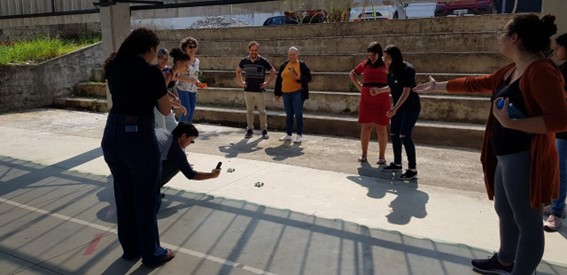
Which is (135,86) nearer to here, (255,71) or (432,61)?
(255,71)

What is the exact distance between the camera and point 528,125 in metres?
2.72

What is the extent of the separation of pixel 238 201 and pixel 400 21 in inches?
293

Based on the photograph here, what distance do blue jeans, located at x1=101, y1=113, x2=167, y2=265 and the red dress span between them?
11.9 ft

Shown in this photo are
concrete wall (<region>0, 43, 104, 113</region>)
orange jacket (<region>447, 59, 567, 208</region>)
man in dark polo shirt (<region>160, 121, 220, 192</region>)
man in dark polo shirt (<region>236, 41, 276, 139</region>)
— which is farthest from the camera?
concrete wall (<region>0, 43, 104, 113</region>)

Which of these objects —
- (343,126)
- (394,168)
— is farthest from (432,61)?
(394,168)

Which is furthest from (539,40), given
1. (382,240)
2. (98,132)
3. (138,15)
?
(138,15)

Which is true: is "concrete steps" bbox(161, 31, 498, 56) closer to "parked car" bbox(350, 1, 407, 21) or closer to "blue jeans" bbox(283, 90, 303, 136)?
"parked car" bbox(350, 1, 407, 21)

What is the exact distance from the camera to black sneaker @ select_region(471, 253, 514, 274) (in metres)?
3.44

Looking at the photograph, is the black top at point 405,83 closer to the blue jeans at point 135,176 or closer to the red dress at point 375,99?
the red dress at point 375,99

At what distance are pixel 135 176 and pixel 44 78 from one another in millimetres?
10941

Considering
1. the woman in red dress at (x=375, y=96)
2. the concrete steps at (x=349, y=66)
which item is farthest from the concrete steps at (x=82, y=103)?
the woman in red dress at (x=375, y=96)

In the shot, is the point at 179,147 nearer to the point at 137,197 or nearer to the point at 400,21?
the point at 137,197

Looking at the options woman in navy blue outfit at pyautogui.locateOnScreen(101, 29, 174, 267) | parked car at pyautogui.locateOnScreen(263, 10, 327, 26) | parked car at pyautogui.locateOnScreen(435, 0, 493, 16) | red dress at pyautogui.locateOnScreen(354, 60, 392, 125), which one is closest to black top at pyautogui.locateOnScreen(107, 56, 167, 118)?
woman in navy blue outfit at pyautogui.locateOnScreen(101, 29, 174, 267)

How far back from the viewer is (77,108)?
1254 cm
